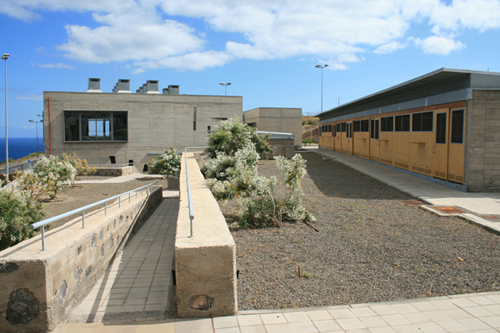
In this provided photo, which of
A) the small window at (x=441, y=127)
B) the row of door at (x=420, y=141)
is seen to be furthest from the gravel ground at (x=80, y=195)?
the small window at (x=441, y=127)

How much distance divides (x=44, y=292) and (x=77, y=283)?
33.3 inches

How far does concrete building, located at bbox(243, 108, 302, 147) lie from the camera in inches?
1580

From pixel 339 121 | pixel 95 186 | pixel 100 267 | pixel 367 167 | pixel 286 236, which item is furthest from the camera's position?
pixel 339 121

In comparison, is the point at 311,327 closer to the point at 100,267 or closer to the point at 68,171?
the point at 100,267

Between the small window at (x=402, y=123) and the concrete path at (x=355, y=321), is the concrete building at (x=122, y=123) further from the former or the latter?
the concrete path at (x=355, y=321)

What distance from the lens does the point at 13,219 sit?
632 cm

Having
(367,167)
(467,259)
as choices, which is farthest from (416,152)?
(467,259)

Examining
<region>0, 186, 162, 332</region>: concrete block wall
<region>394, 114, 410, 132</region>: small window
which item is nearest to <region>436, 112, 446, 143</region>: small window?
<region>394, 114, 410, 132</region>: small window

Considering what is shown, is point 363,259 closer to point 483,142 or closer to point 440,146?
point 483,142

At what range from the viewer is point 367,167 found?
1881 cm

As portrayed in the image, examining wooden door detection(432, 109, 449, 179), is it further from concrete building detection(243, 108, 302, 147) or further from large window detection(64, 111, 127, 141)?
concrete building detection(243, 108, 302, 147)

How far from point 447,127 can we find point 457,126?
1.75 feet

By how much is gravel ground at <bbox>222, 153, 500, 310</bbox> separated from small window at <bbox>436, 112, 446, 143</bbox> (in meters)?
5.30

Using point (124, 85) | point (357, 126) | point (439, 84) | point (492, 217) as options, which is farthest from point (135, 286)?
point (124, 85)
